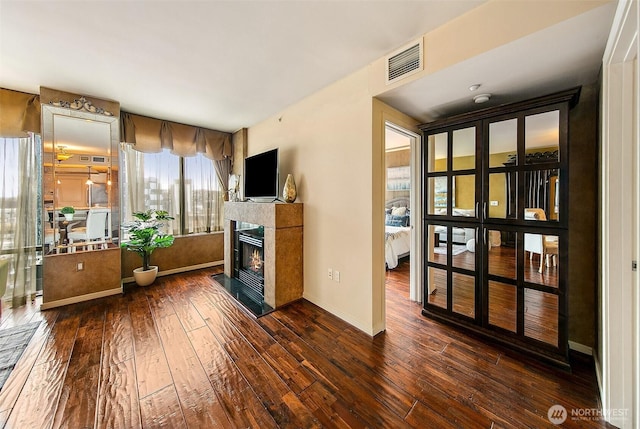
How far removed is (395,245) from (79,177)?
4826mm

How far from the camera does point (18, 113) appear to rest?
286cm

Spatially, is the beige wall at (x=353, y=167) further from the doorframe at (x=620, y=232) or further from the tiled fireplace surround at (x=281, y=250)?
the doorframe at (x=620, y=232)

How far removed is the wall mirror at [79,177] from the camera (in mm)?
2922

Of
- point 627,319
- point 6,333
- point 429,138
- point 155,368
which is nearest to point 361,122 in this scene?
point 429,138

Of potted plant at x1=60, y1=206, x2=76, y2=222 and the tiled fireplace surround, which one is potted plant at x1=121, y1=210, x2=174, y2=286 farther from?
the tiled fireplace surround

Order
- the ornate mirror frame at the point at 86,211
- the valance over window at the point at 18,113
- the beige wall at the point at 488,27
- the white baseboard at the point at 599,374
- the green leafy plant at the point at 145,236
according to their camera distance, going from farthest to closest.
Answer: the green leafy plant at the point at 145,236 → the ornate mirror frame at the point at 86,211 → the valance over window at the point at 18,113 → the white baseboard at the point at 599,374 → the beige wall at the point at 488,27

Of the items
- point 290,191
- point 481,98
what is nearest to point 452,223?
point 481,98

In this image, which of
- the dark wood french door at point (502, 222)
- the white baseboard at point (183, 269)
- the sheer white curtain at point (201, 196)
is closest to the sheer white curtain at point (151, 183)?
the sheer white curtain at point (201, 196)

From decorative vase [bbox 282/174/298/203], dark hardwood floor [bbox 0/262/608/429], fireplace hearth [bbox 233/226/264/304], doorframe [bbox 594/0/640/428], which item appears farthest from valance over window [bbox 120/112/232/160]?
doorframe [bbox 594/0/640/428]

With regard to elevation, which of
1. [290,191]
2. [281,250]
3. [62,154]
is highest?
[62,154]

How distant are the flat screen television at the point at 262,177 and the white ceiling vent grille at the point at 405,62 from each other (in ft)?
5.54

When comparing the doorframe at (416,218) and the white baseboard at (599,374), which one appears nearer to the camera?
the white baseboard at (599,374)

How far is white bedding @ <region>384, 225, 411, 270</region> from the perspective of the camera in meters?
4.23

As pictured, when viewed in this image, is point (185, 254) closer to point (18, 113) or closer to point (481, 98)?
point (18, 113)
